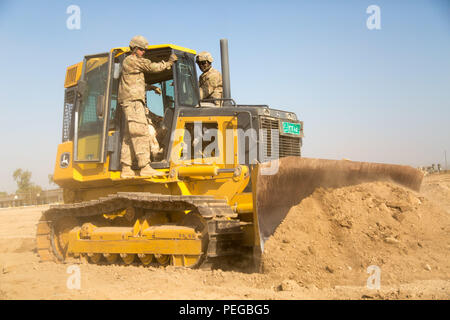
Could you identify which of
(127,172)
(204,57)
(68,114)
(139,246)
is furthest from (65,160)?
(204,57)

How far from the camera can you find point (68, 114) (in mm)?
8148

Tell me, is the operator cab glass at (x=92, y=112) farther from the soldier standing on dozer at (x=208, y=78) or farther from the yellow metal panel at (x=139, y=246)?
the soldier standing on dozer at (x=208, y=78)

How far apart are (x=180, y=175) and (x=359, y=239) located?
262 centimetres

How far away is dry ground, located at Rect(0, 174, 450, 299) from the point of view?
4582 millimetres

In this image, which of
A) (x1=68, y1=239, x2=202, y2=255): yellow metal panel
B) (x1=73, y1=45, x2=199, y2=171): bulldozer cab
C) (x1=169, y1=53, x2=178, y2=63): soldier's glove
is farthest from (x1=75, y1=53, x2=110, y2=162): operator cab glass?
(x1=68, y1=239, x2=202, y2=255): yellow metal panel

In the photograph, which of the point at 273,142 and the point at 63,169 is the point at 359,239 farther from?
the point at 63,169

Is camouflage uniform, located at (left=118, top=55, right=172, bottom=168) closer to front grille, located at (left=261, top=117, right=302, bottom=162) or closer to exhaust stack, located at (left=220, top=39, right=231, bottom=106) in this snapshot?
exhaust stack, located at (left=220, top=39, right=231, bottom=106)

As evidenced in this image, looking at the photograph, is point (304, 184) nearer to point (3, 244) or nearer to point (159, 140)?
point (159, 140)

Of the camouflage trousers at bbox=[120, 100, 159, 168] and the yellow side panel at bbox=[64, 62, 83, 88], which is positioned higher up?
the yellow side panel at bbox=[64, 62, 83, 88]

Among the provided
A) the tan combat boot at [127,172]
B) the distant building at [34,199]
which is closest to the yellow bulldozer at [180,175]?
the tan combat boot at [127,172]

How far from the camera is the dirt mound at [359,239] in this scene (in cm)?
507

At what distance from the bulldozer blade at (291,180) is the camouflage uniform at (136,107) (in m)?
2.06

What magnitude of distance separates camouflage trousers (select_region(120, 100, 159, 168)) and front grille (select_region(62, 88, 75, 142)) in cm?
154
